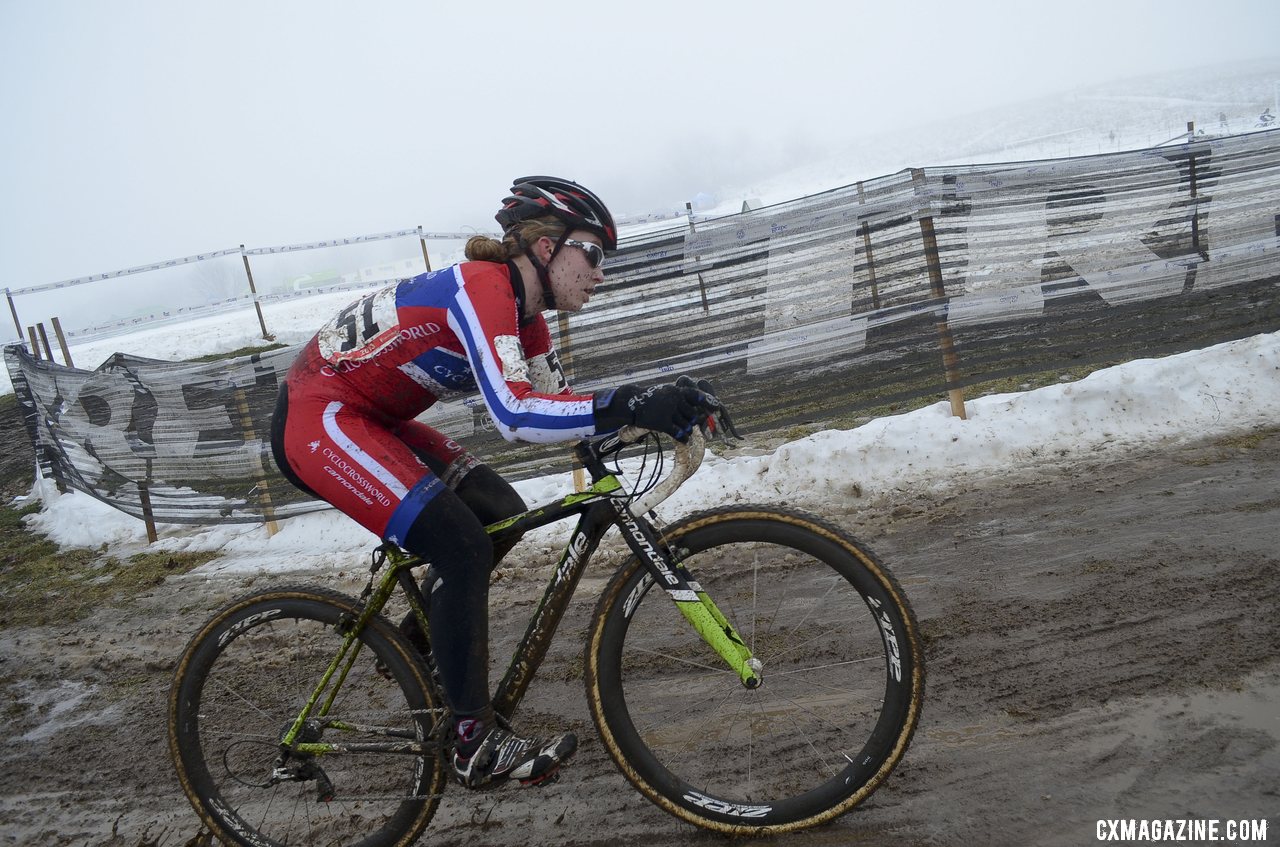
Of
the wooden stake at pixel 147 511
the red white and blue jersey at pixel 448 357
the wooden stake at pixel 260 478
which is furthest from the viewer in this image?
the wooden stake at pixel 147 511

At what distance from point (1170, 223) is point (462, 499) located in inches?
328

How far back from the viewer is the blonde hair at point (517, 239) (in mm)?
2941

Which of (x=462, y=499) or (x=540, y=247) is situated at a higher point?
(x=540, y=247)

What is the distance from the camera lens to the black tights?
112 inches

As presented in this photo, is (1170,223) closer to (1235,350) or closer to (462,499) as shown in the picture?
(1235,350)

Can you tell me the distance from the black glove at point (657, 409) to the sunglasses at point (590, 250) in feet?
2.21

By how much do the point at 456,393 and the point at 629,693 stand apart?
1.69 m

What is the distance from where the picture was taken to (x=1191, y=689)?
3.13m

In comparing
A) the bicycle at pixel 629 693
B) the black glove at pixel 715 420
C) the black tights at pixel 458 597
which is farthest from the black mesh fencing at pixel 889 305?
Result: the black glove at pixel 715 420

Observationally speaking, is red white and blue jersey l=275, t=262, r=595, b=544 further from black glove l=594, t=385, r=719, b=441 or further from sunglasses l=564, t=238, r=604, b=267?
sunglasses l=564, t=238, r=604, b=267

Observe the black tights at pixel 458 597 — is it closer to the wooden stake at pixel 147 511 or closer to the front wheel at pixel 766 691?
the front wheel at pixel 766 691

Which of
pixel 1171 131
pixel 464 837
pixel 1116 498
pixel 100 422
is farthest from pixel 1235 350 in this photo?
pixel 1171 131

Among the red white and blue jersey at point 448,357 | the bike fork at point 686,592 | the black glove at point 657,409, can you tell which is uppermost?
the red white and blue jersey at point 448,357

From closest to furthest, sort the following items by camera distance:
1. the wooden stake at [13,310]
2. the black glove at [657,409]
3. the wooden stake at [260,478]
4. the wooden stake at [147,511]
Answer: the black glove at [657,409], the wooden stake at [260,478], the wooden stake at [147,511], the wooden stake at [13,310]
